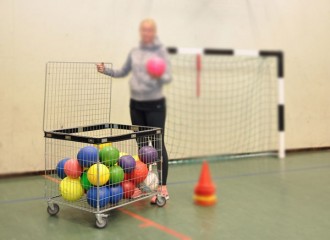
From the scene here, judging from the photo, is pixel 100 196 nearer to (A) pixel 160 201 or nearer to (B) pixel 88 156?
(B) pixel 88 156

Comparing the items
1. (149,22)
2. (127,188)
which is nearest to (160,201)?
(127,188)

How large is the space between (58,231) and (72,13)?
4.36ft

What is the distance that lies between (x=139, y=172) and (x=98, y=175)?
9.4 inches

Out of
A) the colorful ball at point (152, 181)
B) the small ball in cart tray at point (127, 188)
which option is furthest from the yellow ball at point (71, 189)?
the colorful ball at point (152, 181)

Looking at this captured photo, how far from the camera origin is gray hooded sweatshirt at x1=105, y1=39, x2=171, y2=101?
1.90 feet

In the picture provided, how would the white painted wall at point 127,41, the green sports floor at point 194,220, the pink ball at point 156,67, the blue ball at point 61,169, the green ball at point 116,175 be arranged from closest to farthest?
the pink ball at point 156,67 → the white painted wall at point 127,41 → the green sports floor at point 194,220 → the green ball at point 116,175 → the blue ball at point 61,169

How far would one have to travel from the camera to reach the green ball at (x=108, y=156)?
80.7 inches

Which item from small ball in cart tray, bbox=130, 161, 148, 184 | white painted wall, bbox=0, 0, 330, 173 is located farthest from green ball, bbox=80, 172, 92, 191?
white painted wall, bbox=0, 0, 330, 173

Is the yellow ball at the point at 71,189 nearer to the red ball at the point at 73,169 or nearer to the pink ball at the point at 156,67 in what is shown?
the red ball at the point at 73,169

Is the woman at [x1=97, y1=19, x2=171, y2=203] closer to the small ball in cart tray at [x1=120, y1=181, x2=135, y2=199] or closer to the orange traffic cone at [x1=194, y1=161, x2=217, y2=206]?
the orange traffic cone at [x1=194, y1=161, x2=217, y2=206]

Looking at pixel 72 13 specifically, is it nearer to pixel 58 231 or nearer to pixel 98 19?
pixel 98 19

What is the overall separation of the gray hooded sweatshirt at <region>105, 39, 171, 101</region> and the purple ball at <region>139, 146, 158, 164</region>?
140 centimetres

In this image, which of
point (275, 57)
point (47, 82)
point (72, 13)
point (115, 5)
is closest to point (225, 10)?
point (275, 57)

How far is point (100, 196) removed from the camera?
2.00 meters
